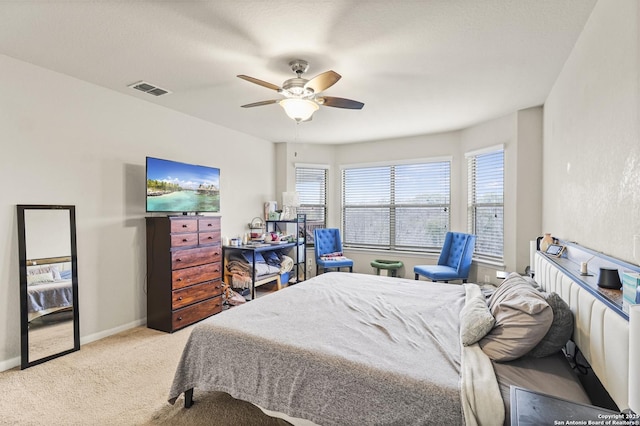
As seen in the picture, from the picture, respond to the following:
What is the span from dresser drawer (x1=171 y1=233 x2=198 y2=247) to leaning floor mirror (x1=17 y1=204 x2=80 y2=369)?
87cm

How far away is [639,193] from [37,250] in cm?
420

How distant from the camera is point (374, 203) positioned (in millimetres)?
5785

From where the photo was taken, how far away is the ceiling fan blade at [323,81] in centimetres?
217

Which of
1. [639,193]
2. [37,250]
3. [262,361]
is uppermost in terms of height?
[639,193]

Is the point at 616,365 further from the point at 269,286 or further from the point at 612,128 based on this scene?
the point at 269,286

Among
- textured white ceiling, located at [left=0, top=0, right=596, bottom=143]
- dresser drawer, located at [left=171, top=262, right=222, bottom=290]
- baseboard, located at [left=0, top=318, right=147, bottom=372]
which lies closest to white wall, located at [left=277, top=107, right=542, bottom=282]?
textured white ceiling, located at [left=0, top=0, right=596, bottom=143]

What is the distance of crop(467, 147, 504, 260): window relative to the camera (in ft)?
14.1

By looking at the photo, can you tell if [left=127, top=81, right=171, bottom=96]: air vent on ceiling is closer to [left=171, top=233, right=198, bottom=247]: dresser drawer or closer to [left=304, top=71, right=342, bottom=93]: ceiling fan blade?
[left=171, top=233, right=198, bottom=247]: dresser drawer

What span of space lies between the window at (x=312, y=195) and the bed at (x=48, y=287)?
371cm

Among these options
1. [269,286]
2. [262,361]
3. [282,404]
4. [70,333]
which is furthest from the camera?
[269,286]

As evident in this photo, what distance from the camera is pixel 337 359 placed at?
1559 mm

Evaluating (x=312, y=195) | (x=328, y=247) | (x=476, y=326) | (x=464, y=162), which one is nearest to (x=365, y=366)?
(x=476, y=326)

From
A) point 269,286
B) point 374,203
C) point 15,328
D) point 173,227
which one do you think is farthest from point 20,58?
point 374,203

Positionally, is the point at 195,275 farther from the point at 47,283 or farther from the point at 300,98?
the point at 300,98
